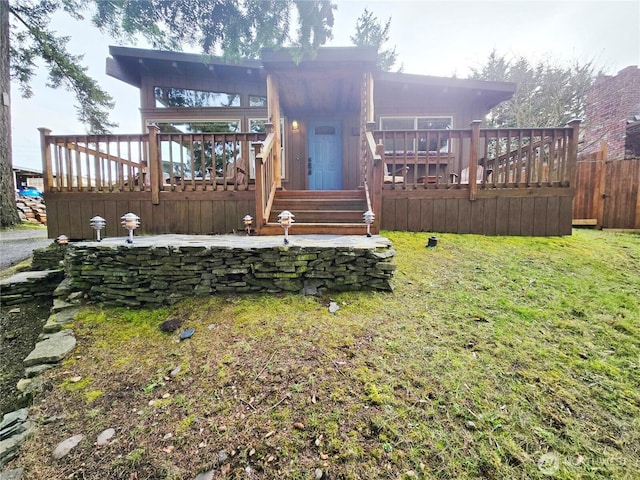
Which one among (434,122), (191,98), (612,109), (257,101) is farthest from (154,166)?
(612,109)

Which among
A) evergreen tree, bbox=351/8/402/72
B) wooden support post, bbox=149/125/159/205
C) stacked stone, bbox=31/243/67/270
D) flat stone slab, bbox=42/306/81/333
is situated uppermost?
evergreen tree, bbox=351/8/402/72

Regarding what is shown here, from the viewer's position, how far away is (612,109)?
34.2ft

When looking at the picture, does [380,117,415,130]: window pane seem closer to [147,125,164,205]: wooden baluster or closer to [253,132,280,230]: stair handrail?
[253,132,280,230]: stair handrail

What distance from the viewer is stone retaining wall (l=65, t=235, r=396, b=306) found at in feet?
9.33

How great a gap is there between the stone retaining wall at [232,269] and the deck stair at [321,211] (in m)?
1.24

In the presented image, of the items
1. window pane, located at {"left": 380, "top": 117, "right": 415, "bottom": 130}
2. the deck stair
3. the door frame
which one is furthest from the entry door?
the deck stair

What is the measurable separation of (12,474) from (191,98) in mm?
7961

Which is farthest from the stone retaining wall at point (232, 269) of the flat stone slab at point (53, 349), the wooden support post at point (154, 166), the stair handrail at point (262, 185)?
the wooden support post at point (154, 166)

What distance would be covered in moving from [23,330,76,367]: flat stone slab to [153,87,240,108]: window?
6.63 m

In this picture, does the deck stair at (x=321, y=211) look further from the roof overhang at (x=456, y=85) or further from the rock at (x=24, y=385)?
the roof overhang at (x=456, y=85)

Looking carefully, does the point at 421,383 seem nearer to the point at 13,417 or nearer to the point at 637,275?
the point at 13,417

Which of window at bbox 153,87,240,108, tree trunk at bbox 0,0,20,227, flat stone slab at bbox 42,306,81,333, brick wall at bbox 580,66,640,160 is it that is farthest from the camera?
brick wall at bbox 580,66,640,160

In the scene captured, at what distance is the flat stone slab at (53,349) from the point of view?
2.20 m

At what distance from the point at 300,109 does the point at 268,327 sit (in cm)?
631
